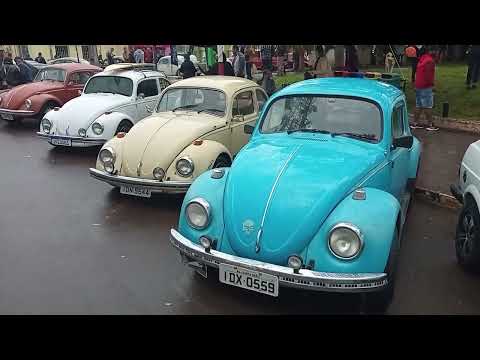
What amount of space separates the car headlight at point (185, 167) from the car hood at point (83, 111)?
3740 mm

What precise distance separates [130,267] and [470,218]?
11.5 feet

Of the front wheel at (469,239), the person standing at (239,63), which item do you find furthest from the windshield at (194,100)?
the person standing at (239,63)

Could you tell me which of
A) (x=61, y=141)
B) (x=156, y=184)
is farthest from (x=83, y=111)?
(x=156, y=184)

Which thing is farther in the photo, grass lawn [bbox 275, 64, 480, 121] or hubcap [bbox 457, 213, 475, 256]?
grass lawn [bbox 275, 64, 480, 121]

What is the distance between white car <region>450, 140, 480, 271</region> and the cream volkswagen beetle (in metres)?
3.27

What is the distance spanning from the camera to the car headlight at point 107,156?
6.70m

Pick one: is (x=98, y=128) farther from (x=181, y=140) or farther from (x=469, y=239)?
(x=469, y=239)

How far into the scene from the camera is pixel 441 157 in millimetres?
8367

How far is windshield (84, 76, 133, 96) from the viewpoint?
10203 millimetres

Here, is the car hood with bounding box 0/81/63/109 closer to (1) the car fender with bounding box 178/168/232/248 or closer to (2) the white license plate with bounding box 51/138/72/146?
(2) the white license plate with bounding box 51/138/72/146

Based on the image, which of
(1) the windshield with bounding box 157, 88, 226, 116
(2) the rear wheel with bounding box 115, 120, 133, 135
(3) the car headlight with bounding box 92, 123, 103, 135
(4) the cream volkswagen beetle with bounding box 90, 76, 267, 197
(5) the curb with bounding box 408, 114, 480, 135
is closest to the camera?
(4) the cream volkswagen beetle with bounding box 90, 76, 267, 197

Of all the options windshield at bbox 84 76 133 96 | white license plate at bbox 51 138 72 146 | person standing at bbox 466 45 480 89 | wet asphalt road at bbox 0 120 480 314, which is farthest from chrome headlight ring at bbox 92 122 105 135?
person standing at bbox 466 45 480 89

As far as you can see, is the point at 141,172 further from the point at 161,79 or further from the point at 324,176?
the point at 161,79
